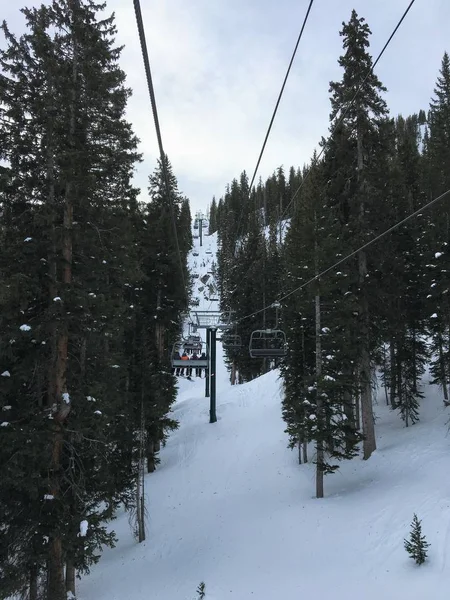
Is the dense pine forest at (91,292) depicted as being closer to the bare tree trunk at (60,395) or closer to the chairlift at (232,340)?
the bare tree trunk at (60,395)

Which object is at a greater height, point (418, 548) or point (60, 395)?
point (60, 395)

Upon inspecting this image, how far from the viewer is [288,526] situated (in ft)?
49.9

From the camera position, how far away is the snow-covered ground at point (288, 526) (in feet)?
35.8

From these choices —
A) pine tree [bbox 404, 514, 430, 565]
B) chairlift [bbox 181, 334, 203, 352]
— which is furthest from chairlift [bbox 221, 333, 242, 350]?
pine tree [bbox 404, 514, 430, 565]

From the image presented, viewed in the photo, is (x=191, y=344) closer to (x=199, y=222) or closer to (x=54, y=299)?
(x=54, y=299)

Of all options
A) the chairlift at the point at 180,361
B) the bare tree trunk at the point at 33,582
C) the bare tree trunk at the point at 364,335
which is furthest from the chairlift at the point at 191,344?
the bare tree trunk at the point at 33,582

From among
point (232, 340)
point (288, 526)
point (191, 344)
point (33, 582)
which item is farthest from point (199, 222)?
point (33, 582)

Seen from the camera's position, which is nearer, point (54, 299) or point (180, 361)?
point (54, 299)

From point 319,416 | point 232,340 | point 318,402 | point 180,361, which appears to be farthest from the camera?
point 232,340

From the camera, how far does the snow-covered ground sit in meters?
10.9

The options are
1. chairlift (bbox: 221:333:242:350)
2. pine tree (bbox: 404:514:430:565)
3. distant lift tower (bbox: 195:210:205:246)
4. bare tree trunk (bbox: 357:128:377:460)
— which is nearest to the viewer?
pine tree (bbox: 404:514:430:565)

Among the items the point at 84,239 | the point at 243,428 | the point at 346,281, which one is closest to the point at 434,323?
the point at 346,281

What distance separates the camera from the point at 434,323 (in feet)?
70.3

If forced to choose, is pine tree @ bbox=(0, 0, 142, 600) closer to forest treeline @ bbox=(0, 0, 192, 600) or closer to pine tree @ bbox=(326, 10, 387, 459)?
forest treeline @ bbox=(0, 0, 192, 600)
